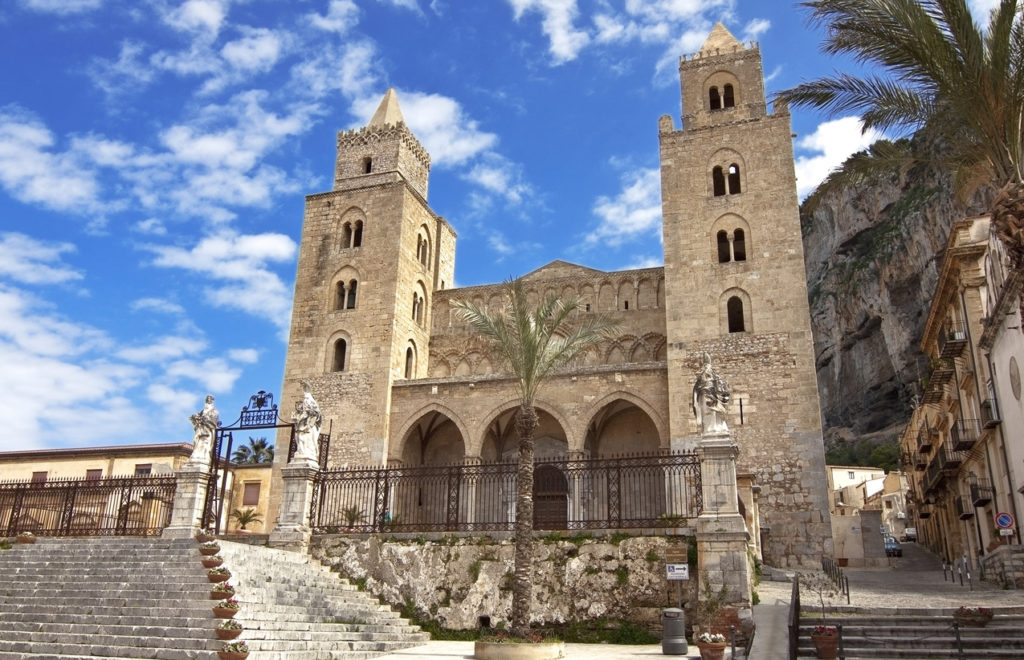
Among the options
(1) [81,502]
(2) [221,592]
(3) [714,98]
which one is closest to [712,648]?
(2) [221,592]

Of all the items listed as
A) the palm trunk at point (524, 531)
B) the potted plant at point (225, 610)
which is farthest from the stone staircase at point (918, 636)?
the potted plant at point (225, 610)

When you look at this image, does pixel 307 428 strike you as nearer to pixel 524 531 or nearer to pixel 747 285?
pixel 524 531

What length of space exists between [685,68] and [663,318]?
9.12 meters

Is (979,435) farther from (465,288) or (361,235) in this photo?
(361,235)

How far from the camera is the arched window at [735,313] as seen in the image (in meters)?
25.6

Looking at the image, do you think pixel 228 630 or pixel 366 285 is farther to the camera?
pixel 366 285

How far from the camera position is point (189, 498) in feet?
52.0

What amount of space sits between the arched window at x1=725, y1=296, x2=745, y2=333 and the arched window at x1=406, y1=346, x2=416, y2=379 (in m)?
11.1

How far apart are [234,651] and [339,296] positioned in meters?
20.5

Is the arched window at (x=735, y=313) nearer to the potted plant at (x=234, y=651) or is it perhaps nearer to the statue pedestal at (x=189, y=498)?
the statue pedestal at (x=189, y=498)

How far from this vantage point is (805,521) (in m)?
22.5

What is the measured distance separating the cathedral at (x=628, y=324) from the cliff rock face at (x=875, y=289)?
22.5 meters

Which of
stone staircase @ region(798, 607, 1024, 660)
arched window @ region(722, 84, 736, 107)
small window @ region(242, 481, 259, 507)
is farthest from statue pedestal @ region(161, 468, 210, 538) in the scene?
arched window @ region(722, 84, 736, 107)

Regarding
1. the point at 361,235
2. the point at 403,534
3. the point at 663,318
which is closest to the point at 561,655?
the point at 403,534
